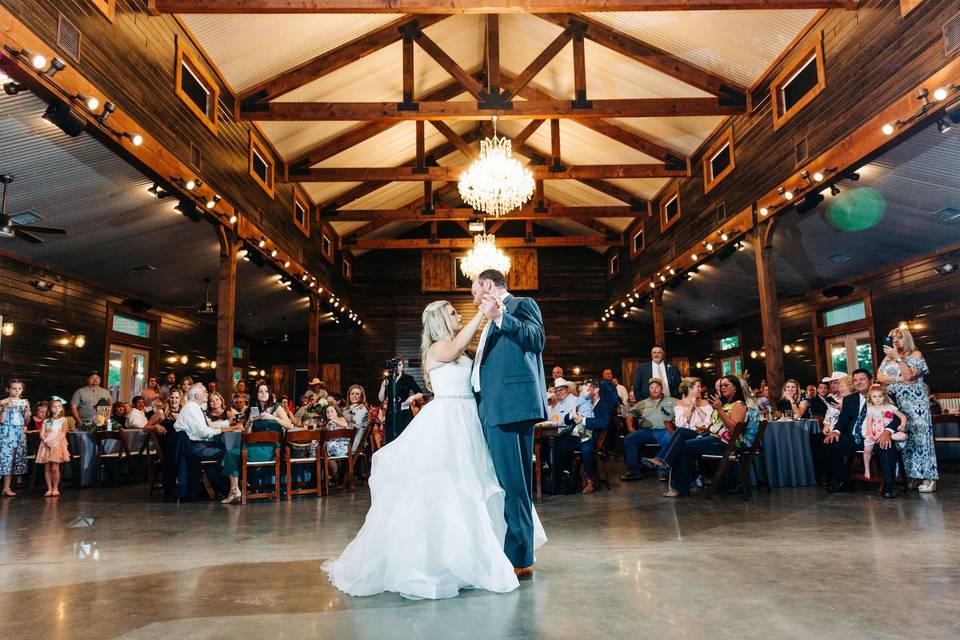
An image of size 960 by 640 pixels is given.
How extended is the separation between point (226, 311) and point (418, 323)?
9970 mm

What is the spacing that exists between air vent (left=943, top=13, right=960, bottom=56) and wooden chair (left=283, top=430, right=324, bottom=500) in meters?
6.85

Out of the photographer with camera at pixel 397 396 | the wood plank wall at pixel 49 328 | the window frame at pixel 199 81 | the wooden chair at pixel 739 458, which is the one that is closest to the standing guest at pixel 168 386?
the wood plank wall at pixel 49 328

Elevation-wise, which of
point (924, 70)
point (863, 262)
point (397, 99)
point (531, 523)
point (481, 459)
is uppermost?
point (397, 99)

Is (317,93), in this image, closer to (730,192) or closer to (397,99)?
(397,99)

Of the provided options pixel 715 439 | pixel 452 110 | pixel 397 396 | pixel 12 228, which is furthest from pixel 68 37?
pixel 715 439

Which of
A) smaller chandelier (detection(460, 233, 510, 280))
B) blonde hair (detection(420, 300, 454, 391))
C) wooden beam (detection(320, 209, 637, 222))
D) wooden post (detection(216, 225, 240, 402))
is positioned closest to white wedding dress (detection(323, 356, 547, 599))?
blonde hair (detection(420, 300, 454, 391))

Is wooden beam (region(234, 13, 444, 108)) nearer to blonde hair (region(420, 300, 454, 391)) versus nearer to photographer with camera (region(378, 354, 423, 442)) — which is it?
photographer with camera (region(378, 354, 423, 442))

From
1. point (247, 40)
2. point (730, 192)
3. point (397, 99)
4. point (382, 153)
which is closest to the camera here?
point (247, 40)

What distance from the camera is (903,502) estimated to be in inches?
212

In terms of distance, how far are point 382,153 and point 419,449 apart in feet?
40.0

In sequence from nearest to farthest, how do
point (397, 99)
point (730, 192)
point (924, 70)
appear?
point (924, 70) → point (730, 192) → point (397, 99)

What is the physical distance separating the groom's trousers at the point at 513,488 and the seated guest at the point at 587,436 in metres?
3.73

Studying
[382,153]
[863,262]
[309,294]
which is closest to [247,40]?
[382,153]

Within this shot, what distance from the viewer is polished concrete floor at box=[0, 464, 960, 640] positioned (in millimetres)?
2393
